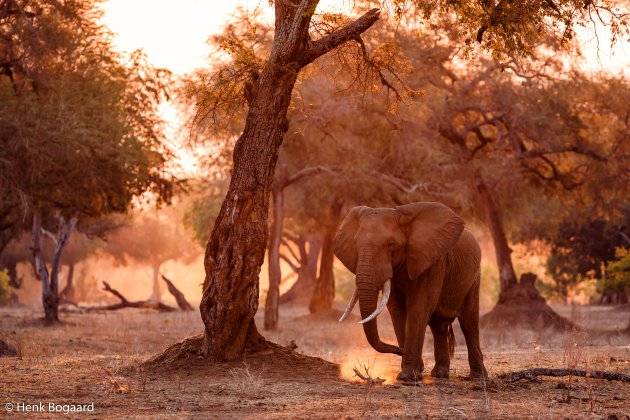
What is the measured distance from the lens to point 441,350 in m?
12.6

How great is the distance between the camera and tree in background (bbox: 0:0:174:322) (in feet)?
65.1

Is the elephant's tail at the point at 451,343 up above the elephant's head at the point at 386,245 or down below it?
below

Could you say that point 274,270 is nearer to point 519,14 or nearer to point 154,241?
point 519,14

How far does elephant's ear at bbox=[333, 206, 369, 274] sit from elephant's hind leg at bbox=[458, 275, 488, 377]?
1.94 metres

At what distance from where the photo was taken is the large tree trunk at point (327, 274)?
35969mm

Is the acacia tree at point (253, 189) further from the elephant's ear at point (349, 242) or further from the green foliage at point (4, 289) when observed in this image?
the green foliage at point (4, 289)

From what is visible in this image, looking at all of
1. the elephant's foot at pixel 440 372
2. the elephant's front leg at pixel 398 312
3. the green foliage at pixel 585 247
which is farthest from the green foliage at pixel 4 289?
the elephant's front leg at pixel 398 312

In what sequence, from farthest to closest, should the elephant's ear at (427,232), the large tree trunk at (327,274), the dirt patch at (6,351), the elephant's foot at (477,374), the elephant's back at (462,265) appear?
the large tree trunk at (327,274) → the dirt patch at (6,351) → the elephant's back at (462,265) → the elephant's foot at (477,374) → the elephant's ear at (427,232)

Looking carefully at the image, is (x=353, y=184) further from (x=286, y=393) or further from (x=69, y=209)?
(x=286, y=393)

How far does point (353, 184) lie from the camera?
32.1 meters

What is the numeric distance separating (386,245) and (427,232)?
0.59m

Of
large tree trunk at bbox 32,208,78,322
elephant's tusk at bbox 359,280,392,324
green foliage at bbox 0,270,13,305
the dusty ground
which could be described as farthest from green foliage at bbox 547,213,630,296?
elephant's tusk at bbox 359,280,392,324

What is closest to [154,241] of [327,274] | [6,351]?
[327,274]

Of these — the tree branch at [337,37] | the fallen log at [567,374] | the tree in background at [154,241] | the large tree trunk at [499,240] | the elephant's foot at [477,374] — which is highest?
the tree in background at [154,241]
